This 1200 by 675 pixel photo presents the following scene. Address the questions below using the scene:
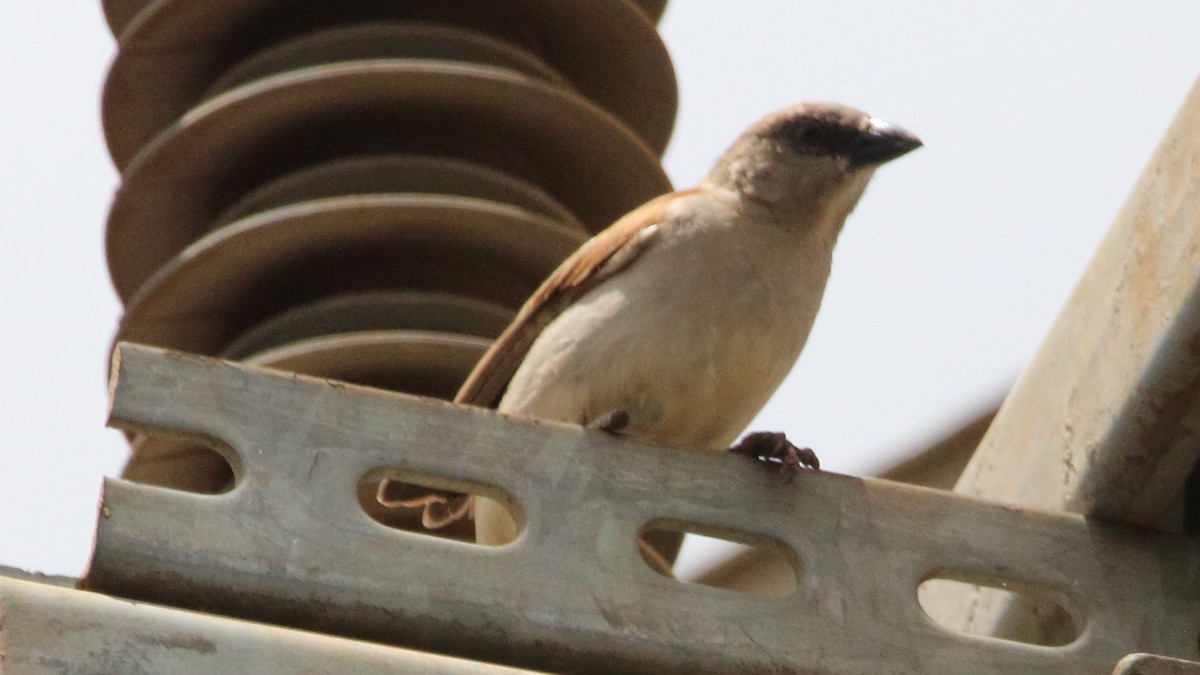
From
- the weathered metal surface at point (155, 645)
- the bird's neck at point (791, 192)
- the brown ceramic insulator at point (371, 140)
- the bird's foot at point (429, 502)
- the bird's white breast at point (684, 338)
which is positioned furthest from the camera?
the brown ceramic insulator at point (371, 140)

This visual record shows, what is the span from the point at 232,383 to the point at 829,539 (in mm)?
893

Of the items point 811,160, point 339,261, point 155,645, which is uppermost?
point 811,160

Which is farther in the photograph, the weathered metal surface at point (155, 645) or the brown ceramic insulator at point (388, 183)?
the brown ceramic insulator at point (388, 183)

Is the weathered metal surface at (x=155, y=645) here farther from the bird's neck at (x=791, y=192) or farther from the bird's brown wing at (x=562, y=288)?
the bird's neck at (x=791, y=192)

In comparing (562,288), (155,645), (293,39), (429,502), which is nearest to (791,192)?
(562,288)

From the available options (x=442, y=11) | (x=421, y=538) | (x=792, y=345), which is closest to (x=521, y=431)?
(x=421, y=538)

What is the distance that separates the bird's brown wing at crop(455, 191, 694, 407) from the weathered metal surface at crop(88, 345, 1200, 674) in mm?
1037

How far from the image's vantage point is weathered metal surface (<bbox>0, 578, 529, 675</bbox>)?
2586 mm

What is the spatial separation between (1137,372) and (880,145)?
1.25 m

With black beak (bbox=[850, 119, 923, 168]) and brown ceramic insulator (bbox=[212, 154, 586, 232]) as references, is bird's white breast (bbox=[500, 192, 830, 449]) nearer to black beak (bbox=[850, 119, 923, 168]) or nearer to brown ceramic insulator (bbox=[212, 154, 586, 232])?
black beak (bbox=[850, 119, 923, 168])

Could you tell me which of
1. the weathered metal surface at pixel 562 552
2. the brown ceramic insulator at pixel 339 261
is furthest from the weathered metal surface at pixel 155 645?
the brown ceramic insulator at pixel 339 261

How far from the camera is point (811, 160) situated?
4.64m

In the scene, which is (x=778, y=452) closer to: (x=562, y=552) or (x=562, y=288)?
(x=562, y=552)

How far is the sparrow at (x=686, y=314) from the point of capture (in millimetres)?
4043
